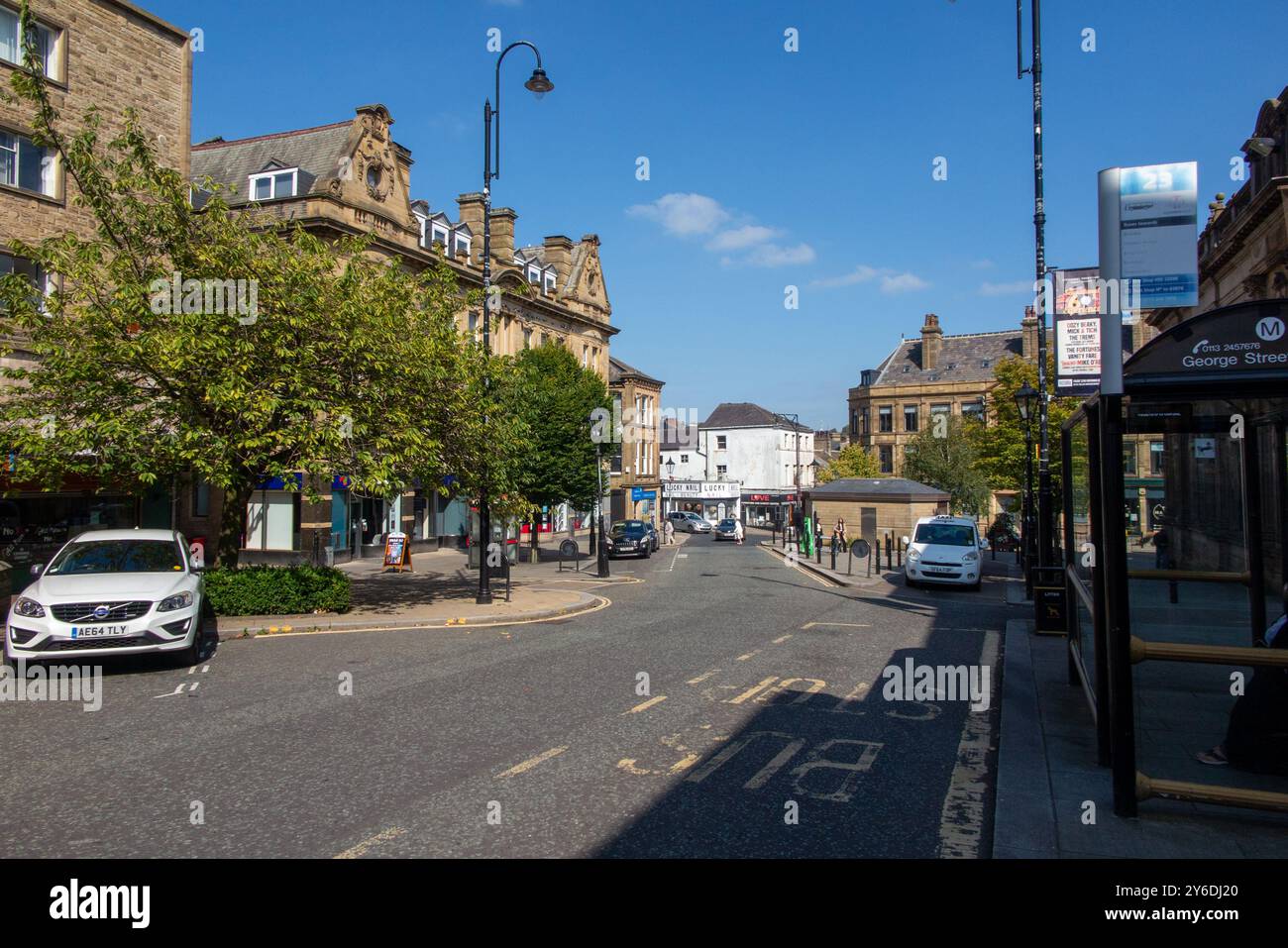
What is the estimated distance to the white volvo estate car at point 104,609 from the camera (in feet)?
31.6

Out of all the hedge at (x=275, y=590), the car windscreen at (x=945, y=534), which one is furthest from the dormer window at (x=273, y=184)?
the car windscreen at (x=945, y=534)

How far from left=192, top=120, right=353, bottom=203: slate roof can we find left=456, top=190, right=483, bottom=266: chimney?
9887 millimetres

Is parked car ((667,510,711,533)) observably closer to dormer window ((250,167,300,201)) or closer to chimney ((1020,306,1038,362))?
chimney ((1020,306,1038,362))

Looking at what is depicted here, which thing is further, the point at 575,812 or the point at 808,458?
the point at 808,458

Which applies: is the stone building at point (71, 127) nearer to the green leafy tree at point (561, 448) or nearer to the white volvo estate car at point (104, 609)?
the white volvo estate car at point (104, 609)

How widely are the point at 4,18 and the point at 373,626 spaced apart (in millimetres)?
18469

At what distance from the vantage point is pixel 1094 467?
6.47m

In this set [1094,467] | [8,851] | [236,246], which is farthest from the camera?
[236,246]

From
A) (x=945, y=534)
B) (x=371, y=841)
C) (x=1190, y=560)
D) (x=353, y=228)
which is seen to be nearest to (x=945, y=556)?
(x=945, y=534)

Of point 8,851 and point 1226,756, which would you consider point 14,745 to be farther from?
point 1226,756

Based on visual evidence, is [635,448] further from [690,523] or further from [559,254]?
[559,254]

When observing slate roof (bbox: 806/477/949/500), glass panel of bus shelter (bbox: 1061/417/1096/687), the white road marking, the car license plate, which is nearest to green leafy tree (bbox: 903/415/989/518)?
slate roof (bbox: 806/477/949/500)

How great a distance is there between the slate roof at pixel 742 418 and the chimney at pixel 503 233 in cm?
4620
